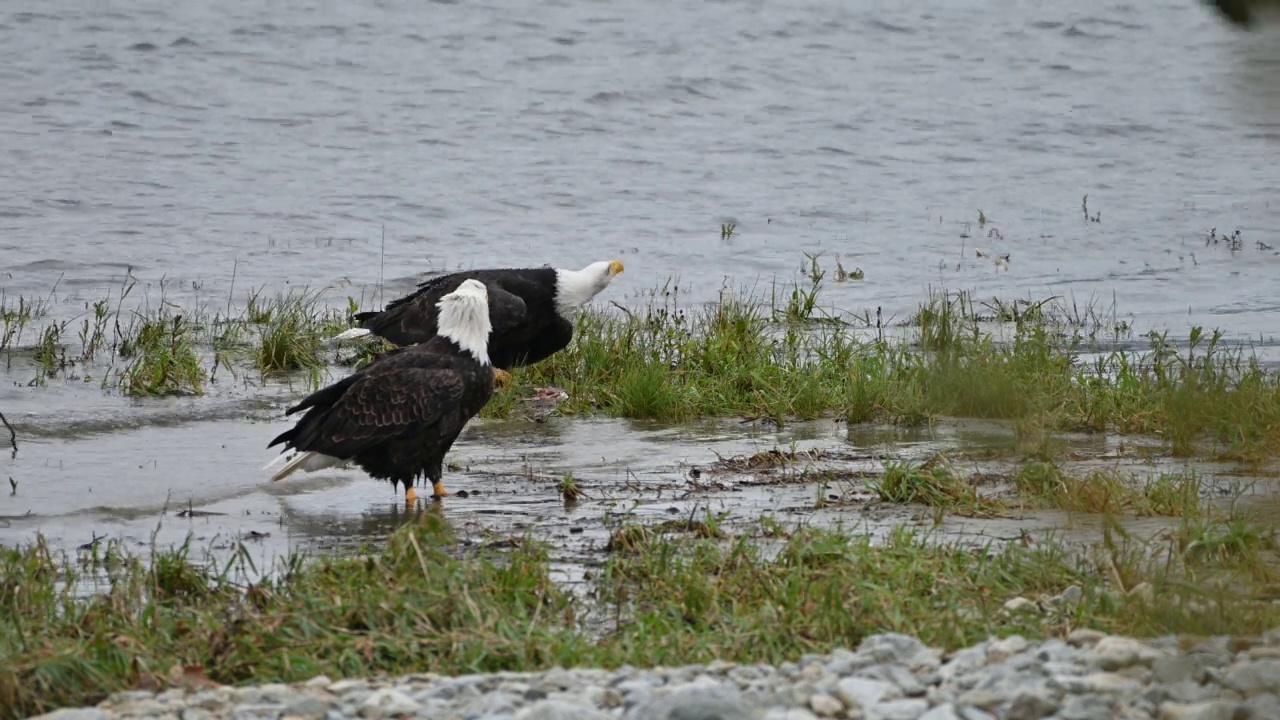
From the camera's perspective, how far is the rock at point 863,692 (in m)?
3.82

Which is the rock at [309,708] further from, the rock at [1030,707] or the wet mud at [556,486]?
the rock at [1030,707]

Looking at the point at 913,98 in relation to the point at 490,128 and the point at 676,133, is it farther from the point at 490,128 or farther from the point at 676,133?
the point at 490,128

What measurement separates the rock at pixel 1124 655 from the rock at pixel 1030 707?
13.2 inches

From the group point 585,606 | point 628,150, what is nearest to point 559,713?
point 585,606

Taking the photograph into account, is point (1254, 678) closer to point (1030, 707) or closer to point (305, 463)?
point (1030, 707)

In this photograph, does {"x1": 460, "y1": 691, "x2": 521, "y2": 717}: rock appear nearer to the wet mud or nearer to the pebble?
the pebble

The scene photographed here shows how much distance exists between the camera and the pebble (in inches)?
146

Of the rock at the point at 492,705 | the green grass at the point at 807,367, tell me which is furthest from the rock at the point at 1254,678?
the green grass at the point at 807,367

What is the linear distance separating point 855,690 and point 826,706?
0.35 feet

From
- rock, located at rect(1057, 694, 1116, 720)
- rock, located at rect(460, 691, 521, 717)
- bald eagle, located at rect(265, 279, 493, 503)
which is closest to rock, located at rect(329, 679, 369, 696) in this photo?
rock, located at rect(460, 691, 521, 717)

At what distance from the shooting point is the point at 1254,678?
3.77m

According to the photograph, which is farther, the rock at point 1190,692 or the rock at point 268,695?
the rock at point 268,695

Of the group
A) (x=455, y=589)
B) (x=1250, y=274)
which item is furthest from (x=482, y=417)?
(x=1250, y=274)

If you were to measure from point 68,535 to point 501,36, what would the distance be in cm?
1884
